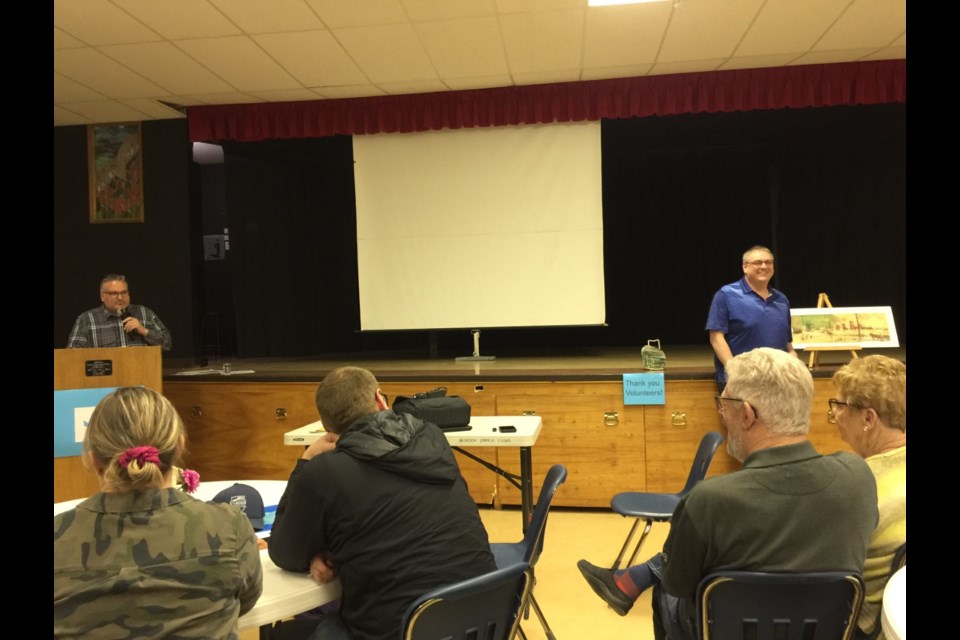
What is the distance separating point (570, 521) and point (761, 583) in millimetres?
2706

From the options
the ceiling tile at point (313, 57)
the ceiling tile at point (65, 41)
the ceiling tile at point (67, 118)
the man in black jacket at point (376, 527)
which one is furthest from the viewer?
the ceiling tile at point (67, 118)

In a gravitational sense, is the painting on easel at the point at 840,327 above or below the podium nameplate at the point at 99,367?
above

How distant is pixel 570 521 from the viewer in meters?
4.06

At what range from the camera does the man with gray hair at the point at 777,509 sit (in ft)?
4.75

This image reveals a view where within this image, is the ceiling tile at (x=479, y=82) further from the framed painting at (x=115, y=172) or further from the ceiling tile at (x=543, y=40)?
the framed painting at (x=115, y=172)

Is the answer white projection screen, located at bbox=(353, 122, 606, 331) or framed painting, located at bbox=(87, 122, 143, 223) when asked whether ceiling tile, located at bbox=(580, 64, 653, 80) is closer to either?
white projection screen, located at bbox=(353, 122, 606, 331)

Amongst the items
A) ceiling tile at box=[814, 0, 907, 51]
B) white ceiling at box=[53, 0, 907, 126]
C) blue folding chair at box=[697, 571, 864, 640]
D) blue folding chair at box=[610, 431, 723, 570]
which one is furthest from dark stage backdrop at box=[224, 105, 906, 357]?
blue folding chair at box=[697, 571, 864, 640]

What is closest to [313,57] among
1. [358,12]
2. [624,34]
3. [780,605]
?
[358,12]

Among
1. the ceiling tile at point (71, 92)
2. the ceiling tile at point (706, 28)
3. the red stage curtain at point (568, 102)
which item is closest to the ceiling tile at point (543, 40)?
the red stage curtain at point (568, 102)

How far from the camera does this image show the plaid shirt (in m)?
4.23

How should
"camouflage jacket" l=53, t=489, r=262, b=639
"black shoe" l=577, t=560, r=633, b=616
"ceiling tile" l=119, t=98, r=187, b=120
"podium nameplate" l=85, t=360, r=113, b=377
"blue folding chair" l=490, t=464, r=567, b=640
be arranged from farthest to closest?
"ceiling tile" l=119, t=98, r=187, b=120
"podium nameplate" l=85, t=360, r=113, b=377
"black shoe" l=577, t=560, r=633, b=616
"blue folding chair" l=490, t=464, r=567, b=640
"camouflage jacket" l=53, t=489, r=262, b=639

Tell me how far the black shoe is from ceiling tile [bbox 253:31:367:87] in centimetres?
326

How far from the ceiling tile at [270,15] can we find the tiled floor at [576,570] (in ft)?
10.0
